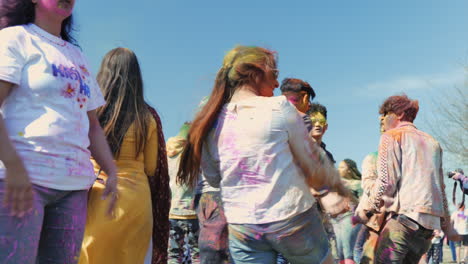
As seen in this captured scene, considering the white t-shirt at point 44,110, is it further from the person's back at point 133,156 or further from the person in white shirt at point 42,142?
the person's back at point 133,156

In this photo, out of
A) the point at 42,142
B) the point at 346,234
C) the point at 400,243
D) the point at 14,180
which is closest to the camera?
the point at 14,180

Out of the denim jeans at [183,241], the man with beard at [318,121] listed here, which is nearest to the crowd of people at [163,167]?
the man with beard at [318,121]

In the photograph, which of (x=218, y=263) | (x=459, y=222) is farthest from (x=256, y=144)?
(x=459, y=222)

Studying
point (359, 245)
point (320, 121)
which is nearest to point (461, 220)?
point (359, 245)

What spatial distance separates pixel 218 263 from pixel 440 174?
91.1 inches

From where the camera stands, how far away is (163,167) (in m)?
4.30

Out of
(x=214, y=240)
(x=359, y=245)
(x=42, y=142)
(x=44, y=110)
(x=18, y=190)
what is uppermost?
(x=44, y=110)

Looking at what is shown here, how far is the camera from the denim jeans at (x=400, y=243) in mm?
4828

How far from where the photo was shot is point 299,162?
331 centimetres

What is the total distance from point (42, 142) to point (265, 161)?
4.16ft

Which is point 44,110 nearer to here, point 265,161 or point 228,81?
point 265,161

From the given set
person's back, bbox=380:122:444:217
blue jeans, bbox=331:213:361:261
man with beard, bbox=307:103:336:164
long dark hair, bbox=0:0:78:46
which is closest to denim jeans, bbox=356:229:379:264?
person's back, bbox=380:122:444:217

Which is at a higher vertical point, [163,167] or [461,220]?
[163,167]

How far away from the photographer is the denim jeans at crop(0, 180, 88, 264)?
2240 millimetres
